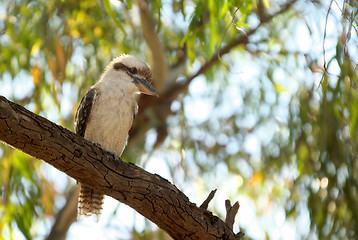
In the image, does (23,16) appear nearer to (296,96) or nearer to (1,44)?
(1,44)

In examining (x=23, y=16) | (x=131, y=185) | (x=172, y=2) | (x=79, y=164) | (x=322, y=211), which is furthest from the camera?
(x=172, y=2)

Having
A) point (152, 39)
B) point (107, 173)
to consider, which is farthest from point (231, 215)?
point (152, 39)

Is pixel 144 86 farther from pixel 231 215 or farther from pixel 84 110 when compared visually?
pixel 231 215

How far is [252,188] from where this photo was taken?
3.91m

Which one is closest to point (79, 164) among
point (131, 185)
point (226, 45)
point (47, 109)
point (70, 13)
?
point (131, 185)

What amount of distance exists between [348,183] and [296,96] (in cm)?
70

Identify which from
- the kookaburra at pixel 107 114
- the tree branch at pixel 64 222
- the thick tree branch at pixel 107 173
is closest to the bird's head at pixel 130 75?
the kookaburra at pixel 107 114

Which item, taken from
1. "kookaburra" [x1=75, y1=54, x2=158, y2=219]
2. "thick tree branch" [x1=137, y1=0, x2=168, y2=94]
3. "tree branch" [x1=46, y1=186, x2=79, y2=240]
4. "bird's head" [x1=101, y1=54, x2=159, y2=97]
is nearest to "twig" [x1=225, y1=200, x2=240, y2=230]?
"kookaburra" [x1=75, y1=54, x2=158, y2=219]

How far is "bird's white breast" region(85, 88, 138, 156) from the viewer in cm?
259

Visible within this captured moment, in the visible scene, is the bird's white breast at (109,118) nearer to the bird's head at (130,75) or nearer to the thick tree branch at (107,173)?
the bird's head at (130,75)

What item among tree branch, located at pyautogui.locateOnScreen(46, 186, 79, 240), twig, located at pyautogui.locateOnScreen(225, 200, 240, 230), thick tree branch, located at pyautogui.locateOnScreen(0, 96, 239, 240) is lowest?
thick tree branch, located at pyautogui.locateOnScreen(0, 96, 239, 240)

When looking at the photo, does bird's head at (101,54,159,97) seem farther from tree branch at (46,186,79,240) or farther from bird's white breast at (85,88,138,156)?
tree branch at (46,186,79,240)

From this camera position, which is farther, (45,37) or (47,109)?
(47,109)

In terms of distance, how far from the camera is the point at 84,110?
8.55 ft
